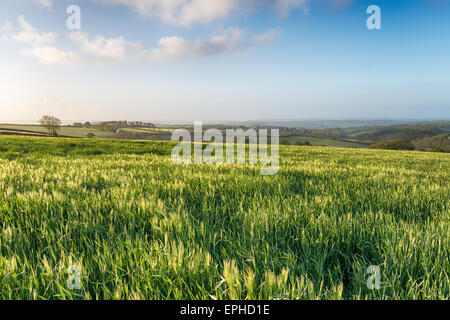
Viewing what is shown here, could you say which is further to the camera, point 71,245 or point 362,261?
point 71,245

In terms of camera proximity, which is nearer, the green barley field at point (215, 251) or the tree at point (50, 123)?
the green barley field at point (215, 251)

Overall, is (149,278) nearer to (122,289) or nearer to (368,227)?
(122,289)

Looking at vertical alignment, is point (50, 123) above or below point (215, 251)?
above

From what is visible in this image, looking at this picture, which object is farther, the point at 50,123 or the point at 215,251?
the point at 50,123

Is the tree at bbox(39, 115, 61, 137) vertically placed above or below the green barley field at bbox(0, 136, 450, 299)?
above

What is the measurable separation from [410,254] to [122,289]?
1.92 meters

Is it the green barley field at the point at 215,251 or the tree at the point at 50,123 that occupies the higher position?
the tree at the point at 50,123

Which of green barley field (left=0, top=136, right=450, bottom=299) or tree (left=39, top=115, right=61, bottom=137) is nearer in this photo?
green barley field (left=0, top=136, right=450, bottom=299)

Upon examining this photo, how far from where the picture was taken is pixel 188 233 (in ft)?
6.30
